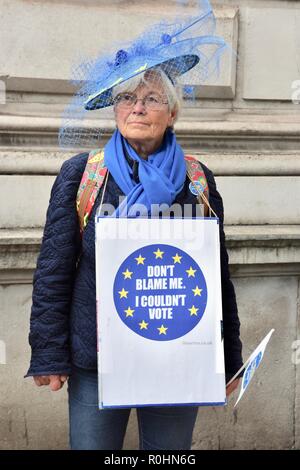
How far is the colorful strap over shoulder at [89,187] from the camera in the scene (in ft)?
7.02

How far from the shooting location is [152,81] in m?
2.15

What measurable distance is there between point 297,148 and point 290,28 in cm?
76

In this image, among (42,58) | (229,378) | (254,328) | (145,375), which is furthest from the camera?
(254,328)

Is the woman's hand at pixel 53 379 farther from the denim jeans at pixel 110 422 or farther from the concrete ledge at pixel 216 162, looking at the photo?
the concrete ledge at pixel 216 162

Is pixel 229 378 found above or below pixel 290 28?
below

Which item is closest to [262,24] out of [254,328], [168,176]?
[254,328]

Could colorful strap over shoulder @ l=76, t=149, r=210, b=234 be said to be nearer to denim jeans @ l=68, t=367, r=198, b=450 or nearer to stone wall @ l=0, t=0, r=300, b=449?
denim jeans @ l=68, t=367, r=198, b=450

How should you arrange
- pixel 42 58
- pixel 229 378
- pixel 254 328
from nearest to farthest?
pixel 229 378
pixel 42 58
pixel 254 328

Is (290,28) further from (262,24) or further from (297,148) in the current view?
(297,148)

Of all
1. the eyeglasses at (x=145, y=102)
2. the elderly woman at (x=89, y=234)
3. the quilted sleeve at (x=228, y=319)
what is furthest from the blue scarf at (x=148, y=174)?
the quilted sleeve at (x=228, y=319)

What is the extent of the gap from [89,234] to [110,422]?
2.28 feet

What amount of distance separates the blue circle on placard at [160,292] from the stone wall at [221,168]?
4.96ft

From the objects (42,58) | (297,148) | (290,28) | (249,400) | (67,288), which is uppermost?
(290,28)

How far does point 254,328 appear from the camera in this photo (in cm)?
384
